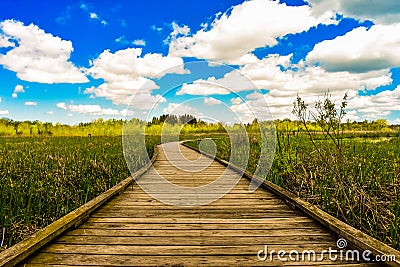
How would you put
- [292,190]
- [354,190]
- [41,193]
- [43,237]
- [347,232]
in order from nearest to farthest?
[43,237]
[347,232]
[354,190]
[41,193]
[292,190]

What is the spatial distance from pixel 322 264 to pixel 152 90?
10.5 feet

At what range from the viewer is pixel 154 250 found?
237cm

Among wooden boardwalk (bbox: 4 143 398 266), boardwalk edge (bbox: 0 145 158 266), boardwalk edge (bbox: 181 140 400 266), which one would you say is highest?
boardwalk edge (bbox: 0 145 158 266)

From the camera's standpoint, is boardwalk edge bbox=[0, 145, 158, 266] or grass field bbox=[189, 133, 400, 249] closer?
boardwalk edge bbox=[0, 145, 158, 266]

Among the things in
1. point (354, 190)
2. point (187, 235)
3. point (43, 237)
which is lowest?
point (187, 235)

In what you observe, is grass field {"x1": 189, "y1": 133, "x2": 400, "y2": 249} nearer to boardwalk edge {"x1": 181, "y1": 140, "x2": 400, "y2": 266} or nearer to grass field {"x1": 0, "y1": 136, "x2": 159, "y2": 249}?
boardwalk edge {"x1": 181, "y1": 140, "x2": 400, "y2": 266}

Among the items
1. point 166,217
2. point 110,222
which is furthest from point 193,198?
point 110,222

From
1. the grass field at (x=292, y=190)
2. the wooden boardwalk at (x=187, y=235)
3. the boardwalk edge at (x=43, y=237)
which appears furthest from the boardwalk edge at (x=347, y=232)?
the boardwalk edge at (x=43, y=237)

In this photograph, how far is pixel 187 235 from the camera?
2707mm

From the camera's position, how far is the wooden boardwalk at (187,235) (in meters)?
2.21

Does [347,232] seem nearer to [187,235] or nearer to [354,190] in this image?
[354,190]

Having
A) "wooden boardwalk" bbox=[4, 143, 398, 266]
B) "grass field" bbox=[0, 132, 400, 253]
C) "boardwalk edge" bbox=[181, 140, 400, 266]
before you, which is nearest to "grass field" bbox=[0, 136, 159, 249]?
"grass field" bbox=[0, 132, 400, 253]

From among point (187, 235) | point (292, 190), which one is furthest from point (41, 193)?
point (292, 190)

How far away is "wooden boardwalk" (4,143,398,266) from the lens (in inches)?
87.2
